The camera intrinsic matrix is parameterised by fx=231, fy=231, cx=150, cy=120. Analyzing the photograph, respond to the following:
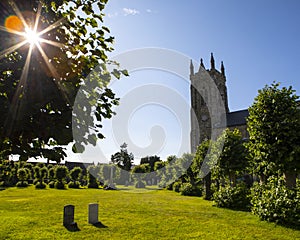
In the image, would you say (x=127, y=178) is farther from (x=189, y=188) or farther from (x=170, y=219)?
(x=170, y=219)

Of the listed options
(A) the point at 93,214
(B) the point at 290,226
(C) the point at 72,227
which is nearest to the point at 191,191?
(B) the point at 290,226

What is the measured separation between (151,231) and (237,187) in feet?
37.7

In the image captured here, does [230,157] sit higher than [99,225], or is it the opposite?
[230,157]

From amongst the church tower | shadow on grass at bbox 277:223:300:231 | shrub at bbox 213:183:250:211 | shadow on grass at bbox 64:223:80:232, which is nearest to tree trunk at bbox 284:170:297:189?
shadow on grass at bbox 277:223:300:231

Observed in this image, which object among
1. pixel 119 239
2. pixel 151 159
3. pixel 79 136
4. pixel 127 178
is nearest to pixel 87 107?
pixel 79 136

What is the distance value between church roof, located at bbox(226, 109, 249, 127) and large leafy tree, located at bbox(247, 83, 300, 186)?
5367 centimetres

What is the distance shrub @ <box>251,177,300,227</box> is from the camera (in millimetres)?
12008

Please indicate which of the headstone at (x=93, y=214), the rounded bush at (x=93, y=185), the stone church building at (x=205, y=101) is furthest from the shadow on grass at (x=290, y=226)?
the stone church building at (x=205, y=101)

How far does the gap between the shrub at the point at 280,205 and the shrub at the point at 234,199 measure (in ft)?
13.7

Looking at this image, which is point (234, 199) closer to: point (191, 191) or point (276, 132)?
point (276, 132)

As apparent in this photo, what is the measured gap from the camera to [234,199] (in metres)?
18.7

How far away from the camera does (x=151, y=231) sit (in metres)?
11.1

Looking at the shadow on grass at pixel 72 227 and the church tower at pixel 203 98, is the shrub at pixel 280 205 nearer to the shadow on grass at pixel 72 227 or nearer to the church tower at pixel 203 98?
the shadow on grass at pixel 72 227

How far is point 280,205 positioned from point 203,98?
6947 cm
